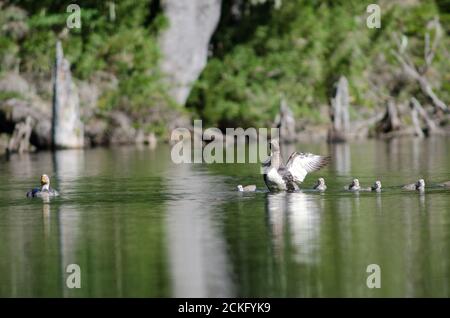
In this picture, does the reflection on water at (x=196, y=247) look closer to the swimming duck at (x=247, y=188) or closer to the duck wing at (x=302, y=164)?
the swimming duck at (x=247, y=188)

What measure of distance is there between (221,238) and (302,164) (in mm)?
9631

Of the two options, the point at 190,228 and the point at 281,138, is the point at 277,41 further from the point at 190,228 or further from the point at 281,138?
the point at 190,228

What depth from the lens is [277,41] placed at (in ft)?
268

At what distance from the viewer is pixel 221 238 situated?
22219 millimetres

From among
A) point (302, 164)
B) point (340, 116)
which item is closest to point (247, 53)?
point (340, 116)

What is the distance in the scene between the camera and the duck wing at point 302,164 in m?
31.3

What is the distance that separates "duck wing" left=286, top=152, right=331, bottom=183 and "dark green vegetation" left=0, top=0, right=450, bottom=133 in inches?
1631

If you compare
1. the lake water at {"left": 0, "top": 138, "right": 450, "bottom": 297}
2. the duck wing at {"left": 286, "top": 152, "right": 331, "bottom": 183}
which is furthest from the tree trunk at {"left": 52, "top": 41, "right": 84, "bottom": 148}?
the duck wing at {"left": 286, "top": 152, "right": 331, "bottom": 183}

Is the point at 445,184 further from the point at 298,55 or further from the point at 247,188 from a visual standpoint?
the point at 298,55

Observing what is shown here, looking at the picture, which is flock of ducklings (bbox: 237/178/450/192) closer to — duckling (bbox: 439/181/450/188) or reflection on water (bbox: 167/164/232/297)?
duckling (bbox: 439/181/450/188)

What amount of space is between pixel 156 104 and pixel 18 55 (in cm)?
934

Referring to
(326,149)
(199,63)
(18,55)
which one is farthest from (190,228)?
(199,63)

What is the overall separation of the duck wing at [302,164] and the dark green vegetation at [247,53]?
136ft

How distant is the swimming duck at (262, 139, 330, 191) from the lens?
30859mm
